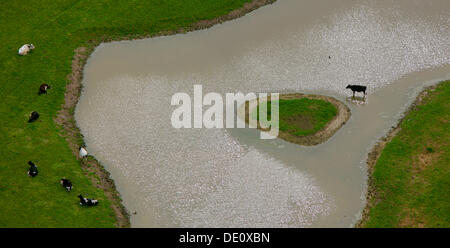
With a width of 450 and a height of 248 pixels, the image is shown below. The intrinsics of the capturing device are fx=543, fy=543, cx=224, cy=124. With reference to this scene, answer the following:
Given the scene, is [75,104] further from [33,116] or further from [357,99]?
[357,99]

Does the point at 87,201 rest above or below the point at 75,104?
below

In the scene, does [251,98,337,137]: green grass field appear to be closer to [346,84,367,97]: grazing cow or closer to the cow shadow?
the cow shadow

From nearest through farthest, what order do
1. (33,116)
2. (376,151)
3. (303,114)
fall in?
(376,151) → (33,116) → (303,114)

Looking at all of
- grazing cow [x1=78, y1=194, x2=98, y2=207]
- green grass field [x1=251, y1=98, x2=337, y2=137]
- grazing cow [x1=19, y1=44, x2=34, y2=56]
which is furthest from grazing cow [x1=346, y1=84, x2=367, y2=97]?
grazing cow [x1=19, y1=44, x2=34, y2=56]

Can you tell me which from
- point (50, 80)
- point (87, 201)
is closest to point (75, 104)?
point (50, 80)

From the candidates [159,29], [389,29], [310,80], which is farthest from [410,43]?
[159,29]

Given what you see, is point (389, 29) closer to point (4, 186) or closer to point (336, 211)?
point (336, 211)
